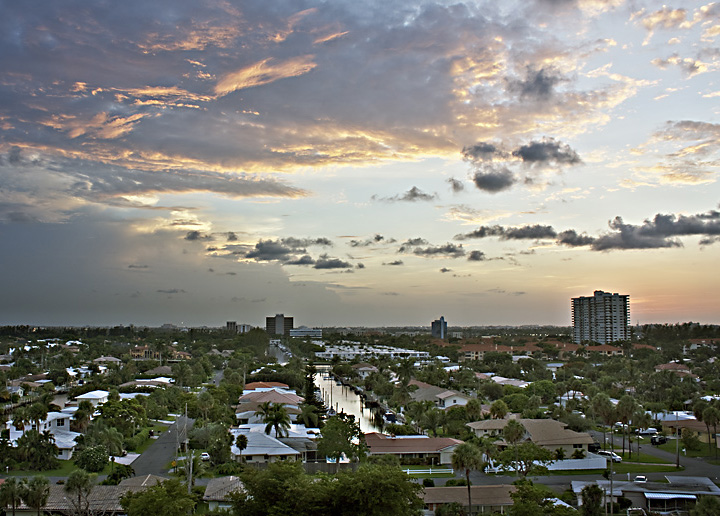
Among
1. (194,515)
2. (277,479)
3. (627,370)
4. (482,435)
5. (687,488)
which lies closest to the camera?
(277,479)

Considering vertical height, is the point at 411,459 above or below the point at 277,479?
below

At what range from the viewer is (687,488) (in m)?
33.5

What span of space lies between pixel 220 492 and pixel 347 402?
1901 inches

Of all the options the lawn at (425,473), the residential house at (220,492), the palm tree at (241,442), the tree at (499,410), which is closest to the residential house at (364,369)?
the tree at (499,410)

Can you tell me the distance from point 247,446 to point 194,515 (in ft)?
44.3

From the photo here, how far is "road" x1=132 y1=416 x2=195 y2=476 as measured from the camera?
38.7 metres

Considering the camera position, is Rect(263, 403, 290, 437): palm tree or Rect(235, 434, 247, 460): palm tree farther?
Rect(263, 403, 290, 437): palm tree

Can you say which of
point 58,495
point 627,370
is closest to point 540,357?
point 627,370

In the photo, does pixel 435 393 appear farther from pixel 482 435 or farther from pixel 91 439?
pixel 91 439

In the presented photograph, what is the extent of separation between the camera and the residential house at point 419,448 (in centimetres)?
4172

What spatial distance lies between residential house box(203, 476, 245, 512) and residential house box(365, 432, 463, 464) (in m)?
11.0

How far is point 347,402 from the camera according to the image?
79000mm

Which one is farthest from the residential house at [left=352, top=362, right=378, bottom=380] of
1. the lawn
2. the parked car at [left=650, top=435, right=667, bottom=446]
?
the lawn

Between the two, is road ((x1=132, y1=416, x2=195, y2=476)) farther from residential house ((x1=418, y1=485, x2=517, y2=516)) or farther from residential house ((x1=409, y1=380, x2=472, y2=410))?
residential house ((x1=409, y1=380, x2=472, y2=410))
